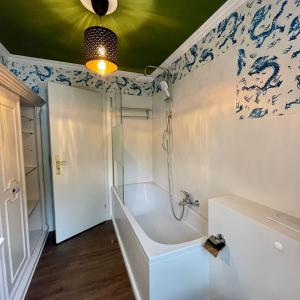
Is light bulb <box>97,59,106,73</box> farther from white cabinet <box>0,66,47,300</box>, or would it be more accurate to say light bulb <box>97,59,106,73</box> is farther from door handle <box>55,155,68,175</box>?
door handle <box>55,155,68,175</box>

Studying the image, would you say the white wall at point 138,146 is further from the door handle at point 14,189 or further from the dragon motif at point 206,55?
the door handle at point 14,189

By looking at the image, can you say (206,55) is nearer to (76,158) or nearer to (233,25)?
(233,25)

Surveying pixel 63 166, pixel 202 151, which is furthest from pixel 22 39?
pixel 202 151

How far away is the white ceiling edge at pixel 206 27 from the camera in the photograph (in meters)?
1.41

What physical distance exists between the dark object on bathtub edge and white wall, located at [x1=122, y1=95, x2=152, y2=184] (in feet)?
6.18

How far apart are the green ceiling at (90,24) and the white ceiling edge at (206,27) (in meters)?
0.04

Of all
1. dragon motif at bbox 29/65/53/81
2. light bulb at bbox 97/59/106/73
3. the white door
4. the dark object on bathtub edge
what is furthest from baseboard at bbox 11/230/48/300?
dragon motif at bbox 29/65/53/81

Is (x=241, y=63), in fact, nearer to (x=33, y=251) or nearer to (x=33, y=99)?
(x=33, y=99)

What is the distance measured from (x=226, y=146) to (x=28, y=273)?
2.25 m

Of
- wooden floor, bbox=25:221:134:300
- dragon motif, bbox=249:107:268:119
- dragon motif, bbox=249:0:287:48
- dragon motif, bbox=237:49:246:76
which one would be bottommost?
wooden floor, bbox=25:221:134:300

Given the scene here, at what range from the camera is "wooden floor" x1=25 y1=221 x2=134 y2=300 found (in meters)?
1.58

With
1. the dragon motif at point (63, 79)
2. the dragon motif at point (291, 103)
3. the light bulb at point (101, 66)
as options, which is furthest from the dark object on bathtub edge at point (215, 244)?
the dragon motif at point (63, 79)

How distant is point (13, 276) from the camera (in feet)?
4.77

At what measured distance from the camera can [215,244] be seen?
4.18 ft
